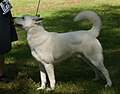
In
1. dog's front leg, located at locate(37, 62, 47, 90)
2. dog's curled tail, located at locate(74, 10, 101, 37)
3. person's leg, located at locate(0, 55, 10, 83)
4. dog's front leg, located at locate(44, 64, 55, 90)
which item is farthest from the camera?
person's leg, located at locate(0, 55, 10, 83)

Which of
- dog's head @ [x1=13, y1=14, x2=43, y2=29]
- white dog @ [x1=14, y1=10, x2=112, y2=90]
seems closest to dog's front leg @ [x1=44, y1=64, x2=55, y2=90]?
white dog @ [x1=14, y1=10, x2=112, y2=90]

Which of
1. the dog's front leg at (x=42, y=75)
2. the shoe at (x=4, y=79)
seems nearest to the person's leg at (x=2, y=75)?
the shoe at (x=4, y=79)

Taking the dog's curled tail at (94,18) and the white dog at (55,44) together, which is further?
the dog's curled tail at (94,18)

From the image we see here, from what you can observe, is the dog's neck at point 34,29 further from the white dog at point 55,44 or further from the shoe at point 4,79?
the shoe at point 4,79

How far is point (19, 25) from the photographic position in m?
5.22

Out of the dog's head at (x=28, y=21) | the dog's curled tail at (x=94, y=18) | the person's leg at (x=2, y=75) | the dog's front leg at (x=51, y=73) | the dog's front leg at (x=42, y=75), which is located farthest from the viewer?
the person's leg at (x=2, y=75)

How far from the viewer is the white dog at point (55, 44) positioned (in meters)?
5.19

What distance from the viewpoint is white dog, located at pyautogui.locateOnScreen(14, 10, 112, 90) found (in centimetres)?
519

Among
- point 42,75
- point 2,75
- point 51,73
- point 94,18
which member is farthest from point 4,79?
point 94,18

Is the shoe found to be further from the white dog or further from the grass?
the white dog

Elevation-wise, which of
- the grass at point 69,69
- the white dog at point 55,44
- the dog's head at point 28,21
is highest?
the dog's head at point 28,21

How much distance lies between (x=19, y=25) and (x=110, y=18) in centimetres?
765

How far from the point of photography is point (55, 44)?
526 cm

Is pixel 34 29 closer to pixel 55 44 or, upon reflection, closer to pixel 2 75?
pixel 55 44
